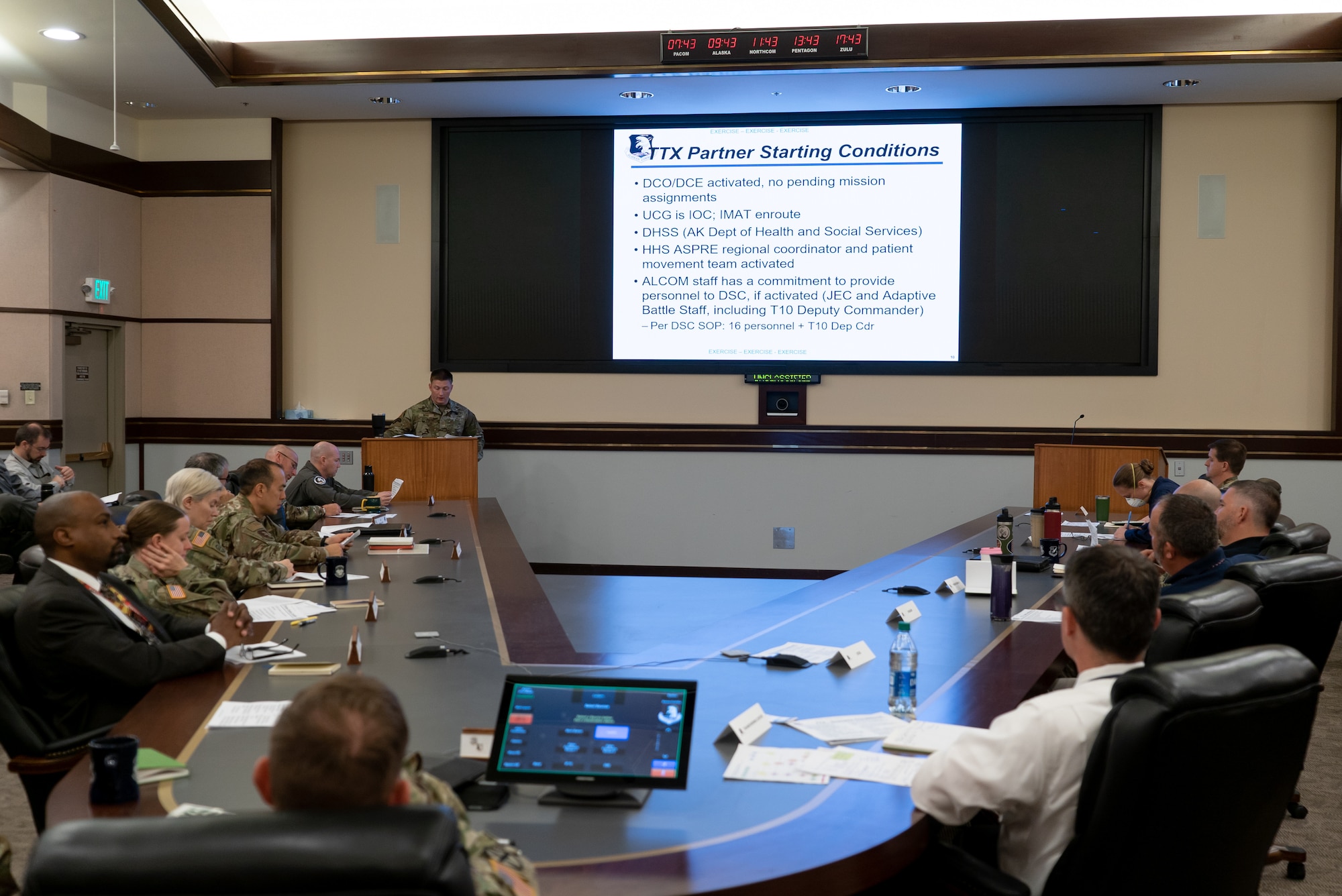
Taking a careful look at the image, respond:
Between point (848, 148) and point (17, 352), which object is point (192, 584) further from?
point (848, 148)

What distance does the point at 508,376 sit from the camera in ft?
27.2

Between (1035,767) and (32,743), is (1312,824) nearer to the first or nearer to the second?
(1035,767)

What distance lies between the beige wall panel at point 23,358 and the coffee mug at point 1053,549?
6561 mm

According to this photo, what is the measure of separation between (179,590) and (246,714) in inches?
42.3

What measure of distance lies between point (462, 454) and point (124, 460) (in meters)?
3.11

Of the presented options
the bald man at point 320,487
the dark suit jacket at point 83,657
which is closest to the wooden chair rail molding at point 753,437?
the bald man at point 320,487

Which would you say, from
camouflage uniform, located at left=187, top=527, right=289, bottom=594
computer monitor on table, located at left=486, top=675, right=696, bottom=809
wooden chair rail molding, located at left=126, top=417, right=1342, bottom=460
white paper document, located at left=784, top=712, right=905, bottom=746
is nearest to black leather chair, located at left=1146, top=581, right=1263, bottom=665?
white paper document, located at left=784, top=712, right=905, bottom=746

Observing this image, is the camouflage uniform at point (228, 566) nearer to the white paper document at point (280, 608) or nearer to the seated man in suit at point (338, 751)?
the white paper document at point (280, 608)

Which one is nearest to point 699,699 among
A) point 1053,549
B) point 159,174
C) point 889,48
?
point 1053,549

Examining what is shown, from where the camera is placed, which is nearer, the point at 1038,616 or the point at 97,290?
the point at 1038,616

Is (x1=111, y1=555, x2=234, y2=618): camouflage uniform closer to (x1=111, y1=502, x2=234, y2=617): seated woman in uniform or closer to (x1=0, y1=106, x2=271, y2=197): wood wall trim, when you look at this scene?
(x1=111, y1=502, x2=234, y2=617): seated woman in uniform

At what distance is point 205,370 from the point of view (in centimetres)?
846

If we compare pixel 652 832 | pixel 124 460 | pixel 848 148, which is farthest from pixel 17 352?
pixel 652 832

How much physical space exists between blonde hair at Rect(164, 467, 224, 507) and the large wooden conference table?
617mm
